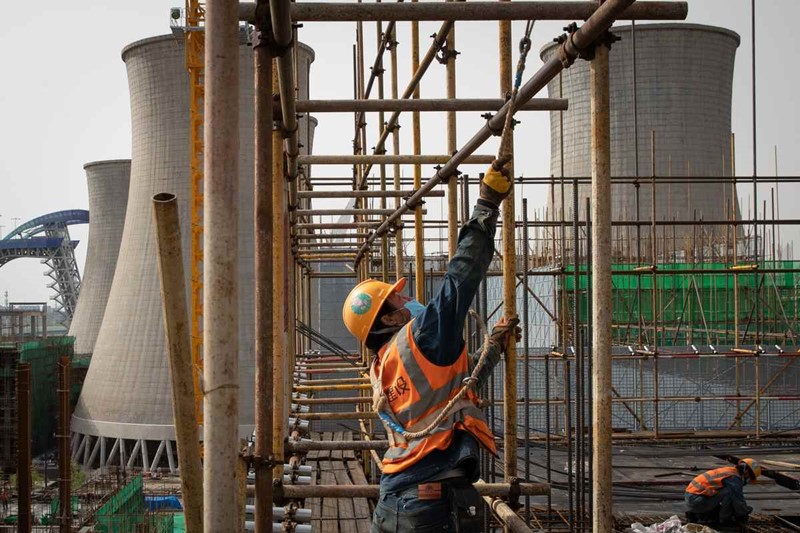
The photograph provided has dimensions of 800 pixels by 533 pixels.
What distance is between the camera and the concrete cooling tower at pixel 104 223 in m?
23.1

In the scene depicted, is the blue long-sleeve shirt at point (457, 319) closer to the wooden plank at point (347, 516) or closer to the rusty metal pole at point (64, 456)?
the wooden plank at point (347, 516)

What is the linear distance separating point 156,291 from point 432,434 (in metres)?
14.6

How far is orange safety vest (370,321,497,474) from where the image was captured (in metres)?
2.23

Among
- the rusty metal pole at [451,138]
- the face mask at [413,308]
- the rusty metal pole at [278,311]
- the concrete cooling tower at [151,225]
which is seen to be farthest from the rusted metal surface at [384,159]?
the concrete cooling tower at [151,225]

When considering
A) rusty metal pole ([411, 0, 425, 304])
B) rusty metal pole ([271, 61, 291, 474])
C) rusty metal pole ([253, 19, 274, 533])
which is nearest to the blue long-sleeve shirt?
rusty metal pole ([253, 19, 274, 533])

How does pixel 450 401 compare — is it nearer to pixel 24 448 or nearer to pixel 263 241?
pixel 263 241

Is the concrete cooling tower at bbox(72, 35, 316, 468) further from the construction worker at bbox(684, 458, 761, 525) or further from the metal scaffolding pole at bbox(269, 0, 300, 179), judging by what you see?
the metal scaffolding pole at bbox(269, 0, 300, 179)

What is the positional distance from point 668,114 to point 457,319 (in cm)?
1405

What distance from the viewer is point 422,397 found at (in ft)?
7.39

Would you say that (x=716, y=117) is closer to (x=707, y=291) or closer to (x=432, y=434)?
(x=707, y=291)

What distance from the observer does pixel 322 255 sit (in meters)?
10.2

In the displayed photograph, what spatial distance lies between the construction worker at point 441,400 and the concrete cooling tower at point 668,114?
12.7 meters

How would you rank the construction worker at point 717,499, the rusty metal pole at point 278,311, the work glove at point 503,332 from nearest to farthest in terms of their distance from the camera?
the work glove at point 503,332 < the rusty metal pole at point 278,311 < the construction worker at point 717,499

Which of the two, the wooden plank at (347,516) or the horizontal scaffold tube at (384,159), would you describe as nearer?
the horizontal scaffold tube at (384,159)
